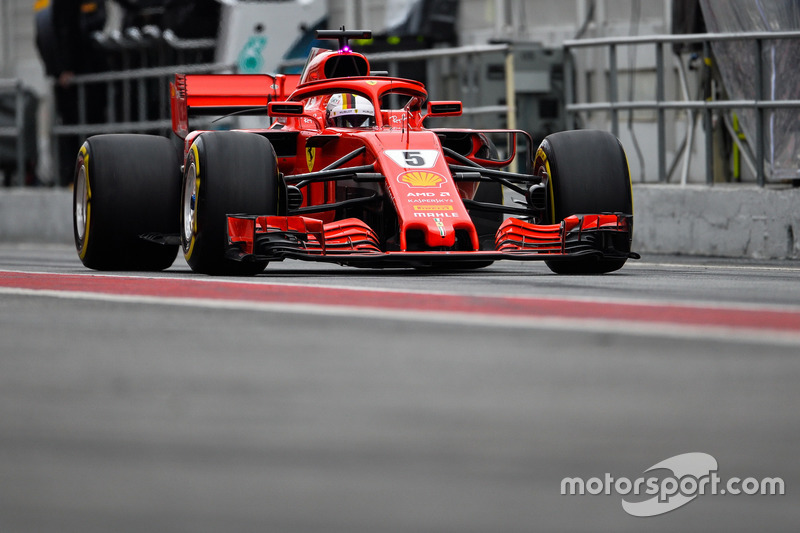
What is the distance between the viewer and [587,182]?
411 inches

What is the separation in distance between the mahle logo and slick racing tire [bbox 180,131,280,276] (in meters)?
6.46

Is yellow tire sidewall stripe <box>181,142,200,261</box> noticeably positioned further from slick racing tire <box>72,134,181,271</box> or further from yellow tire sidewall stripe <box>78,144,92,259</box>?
yellow tire sidewall stripe <box>78,144,92,259</box>

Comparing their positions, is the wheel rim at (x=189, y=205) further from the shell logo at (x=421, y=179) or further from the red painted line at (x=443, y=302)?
the shell logo at (x=421, y=179)

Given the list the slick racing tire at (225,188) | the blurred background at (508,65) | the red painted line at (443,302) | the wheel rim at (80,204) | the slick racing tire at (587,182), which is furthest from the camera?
the blurred background at (508,65)

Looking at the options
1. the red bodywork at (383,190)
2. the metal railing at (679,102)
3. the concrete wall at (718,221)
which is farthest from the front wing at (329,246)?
the metal railing at (679,102)

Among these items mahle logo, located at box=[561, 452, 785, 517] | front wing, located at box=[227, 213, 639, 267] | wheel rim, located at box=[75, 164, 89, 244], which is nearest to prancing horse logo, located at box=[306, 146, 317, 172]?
front wing, located at box=[227, 213, 639, 267]

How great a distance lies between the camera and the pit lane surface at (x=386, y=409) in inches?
124

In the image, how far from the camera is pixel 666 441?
3688 mm

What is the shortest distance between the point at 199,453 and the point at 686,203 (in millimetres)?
10295

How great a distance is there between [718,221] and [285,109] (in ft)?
13.7

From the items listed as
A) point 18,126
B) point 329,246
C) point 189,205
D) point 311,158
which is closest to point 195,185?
point 189,205

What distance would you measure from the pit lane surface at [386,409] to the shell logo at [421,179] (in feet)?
7.64

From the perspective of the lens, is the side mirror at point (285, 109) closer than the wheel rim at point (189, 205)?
No

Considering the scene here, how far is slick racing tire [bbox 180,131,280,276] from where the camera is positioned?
963cm
